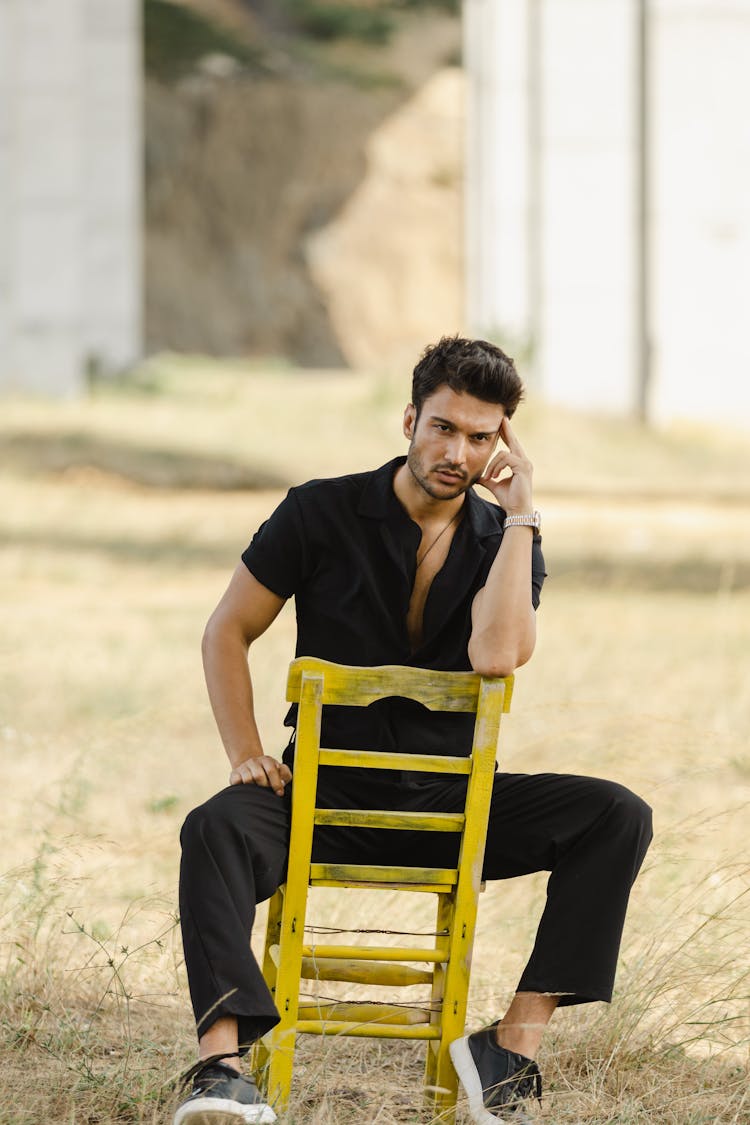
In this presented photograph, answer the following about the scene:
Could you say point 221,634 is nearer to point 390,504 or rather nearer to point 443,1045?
point 390,504

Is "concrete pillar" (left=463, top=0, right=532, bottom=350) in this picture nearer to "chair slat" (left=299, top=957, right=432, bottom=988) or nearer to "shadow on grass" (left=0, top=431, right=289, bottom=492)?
"shadow on grass" (left=0, top=431, right=289, bottom=492)

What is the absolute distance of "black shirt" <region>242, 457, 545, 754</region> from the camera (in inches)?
145

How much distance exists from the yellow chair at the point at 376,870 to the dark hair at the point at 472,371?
0.60 metres

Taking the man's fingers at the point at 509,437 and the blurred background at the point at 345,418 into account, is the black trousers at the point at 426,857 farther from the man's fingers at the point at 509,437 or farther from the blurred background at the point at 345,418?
the man's fingers at the point at 509,437

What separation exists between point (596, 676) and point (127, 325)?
19.0 m

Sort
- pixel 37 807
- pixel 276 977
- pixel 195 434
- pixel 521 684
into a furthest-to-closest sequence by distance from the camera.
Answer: pixel 195 434
pixel 521 684
pixel 37 807
pixel 276 977

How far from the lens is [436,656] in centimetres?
376

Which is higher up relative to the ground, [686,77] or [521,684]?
[686,77]

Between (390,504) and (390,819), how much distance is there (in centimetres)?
71

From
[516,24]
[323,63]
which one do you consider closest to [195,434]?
[516,24]

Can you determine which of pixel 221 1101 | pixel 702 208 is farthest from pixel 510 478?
pixel 702 208

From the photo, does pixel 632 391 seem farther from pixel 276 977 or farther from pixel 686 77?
pixel 276 977

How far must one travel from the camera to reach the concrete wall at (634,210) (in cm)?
2044

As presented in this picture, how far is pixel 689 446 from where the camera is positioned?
65.7 ft
